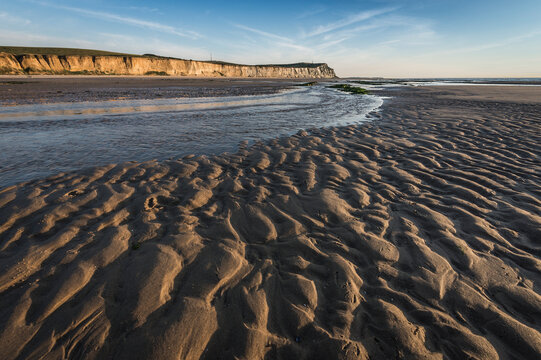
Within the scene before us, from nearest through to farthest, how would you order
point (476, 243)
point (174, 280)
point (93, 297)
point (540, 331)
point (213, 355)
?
1. point (213, 355)
2. point (540, 331)
3. point (93, 297)
4. point (174, 280)
5. point (476, 243)

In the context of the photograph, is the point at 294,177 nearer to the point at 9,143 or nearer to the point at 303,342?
the point at 303,342

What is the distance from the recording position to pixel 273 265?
2949 mm

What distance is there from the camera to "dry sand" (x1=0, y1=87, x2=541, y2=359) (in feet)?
6.95

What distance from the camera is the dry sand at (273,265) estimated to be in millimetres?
2117

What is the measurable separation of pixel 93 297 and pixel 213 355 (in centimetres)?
141

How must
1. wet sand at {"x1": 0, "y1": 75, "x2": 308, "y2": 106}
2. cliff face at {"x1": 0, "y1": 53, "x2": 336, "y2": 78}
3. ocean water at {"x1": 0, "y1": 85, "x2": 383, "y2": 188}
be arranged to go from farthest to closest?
cliff face at {"x1": 0, "y1": 53, "x2": 336, "y2": 78} < wet sand at {"x1": 0, "y1": 75, "x2": 308, "y2": 106} < ocean water at {"x1": 0, "y1": 85, "x2": 383, "y2": 188}

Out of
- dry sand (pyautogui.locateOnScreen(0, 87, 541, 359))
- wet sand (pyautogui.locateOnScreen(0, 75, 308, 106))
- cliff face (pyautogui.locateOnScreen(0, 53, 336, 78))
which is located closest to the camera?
dry sand (pyautogui.locateOnScreen(0, 87, 541, 359))

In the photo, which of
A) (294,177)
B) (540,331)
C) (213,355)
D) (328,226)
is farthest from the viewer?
(294,177)

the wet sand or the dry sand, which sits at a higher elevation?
the wet sand

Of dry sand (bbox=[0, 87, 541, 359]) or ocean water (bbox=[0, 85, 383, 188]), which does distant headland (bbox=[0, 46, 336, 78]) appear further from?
dry sand (bbox=[0, 87, 541, 359])

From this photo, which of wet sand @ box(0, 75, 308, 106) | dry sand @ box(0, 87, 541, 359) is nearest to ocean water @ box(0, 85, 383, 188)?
dry sand @ box(0, 87, 541, 359)

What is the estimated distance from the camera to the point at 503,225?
147 inches

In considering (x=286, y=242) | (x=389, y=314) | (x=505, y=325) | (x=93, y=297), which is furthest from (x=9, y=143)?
(x=505, y=325)

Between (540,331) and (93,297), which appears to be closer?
(540,331)
